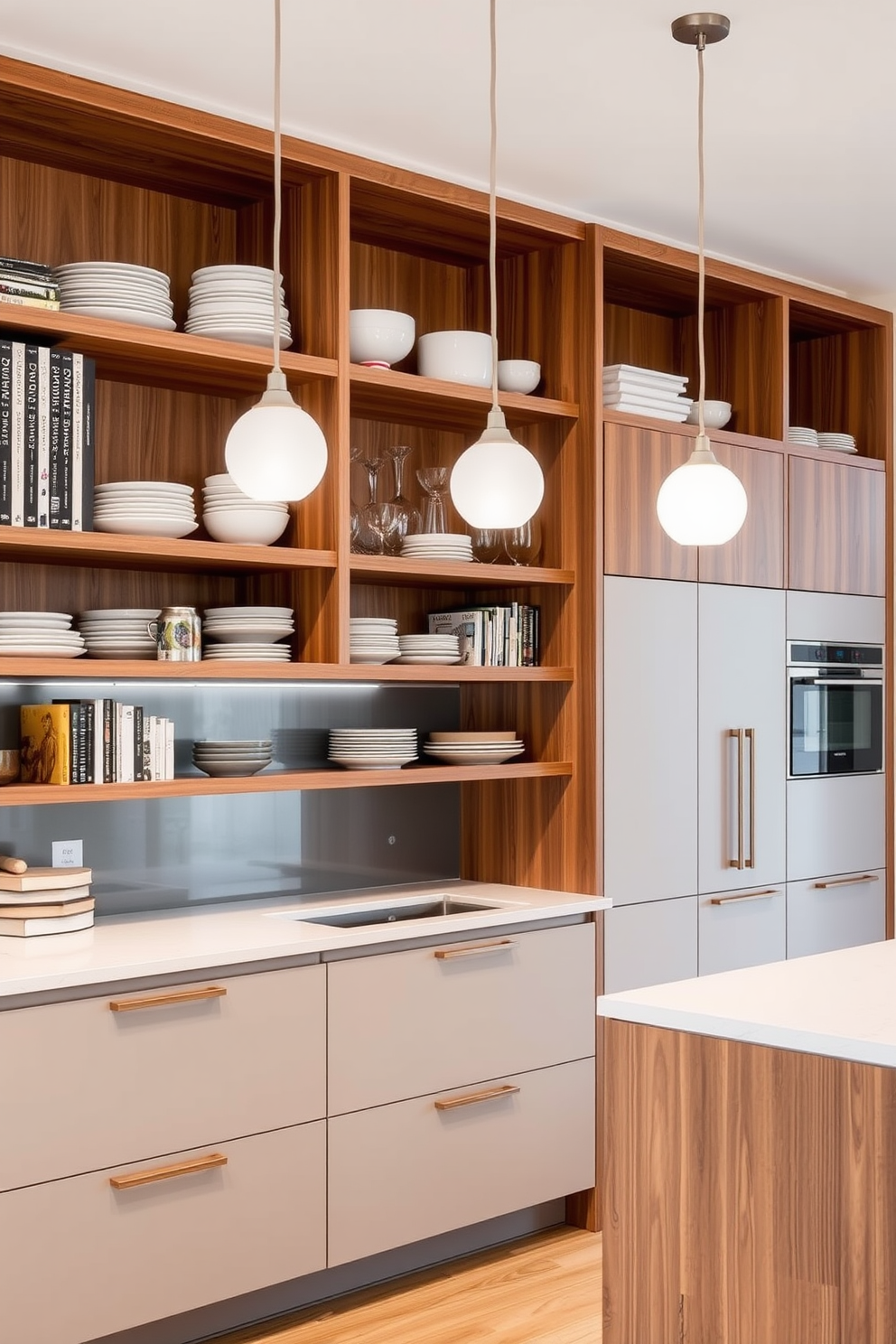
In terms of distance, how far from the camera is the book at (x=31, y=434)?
9.34 feet

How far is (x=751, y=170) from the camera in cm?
360

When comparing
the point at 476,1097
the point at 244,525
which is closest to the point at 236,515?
the point at 244,525

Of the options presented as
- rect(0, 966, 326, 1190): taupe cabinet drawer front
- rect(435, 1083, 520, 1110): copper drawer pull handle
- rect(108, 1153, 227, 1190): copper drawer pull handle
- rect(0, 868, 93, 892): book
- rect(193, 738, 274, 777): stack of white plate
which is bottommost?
rect(435, 1083, 520, 1110): copper drawer pull handle

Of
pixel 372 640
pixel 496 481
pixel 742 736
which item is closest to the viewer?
pixel 496 481

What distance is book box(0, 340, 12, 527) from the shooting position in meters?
2.81

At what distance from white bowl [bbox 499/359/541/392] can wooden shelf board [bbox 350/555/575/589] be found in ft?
1.51

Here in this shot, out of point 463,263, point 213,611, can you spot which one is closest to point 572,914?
point 213,611

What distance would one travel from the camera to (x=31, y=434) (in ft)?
9.36

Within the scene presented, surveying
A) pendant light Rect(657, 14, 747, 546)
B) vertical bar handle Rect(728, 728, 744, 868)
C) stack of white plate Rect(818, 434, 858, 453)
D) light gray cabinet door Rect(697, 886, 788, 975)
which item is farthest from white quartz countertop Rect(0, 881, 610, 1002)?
stack of white plate Rect(818, 434, 858, 453)

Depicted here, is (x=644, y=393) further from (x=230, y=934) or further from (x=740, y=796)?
(x=230, y=934)

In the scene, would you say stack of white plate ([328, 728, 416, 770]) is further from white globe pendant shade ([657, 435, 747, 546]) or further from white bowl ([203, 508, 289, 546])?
white globe pendant shade ([657, 435, 747, 546])

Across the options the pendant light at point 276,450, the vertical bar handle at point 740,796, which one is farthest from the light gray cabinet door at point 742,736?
the pendant light at point 276,450

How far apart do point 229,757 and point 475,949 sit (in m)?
0.72

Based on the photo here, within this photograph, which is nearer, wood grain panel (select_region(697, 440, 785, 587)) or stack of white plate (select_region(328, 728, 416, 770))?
stack of white plate (select_region(328, 728, 416, 770))
